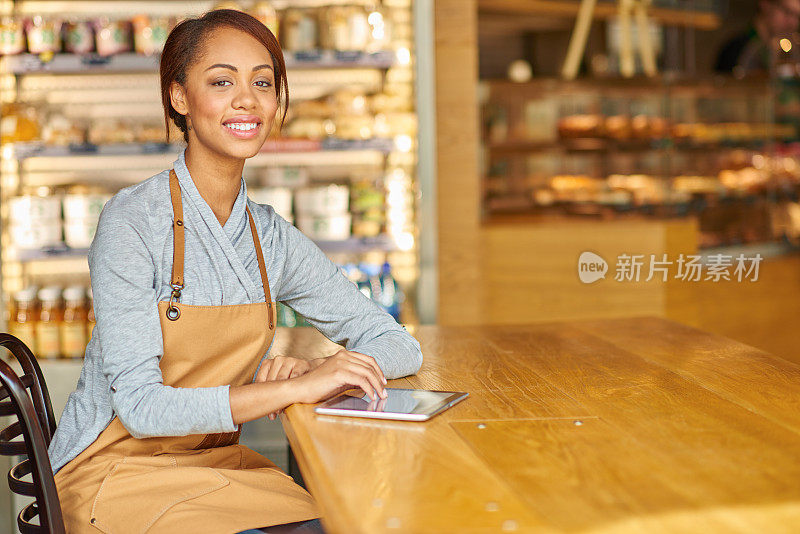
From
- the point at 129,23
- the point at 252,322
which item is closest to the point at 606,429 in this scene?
the point at 252,322

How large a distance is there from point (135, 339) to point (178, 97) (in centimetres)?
56

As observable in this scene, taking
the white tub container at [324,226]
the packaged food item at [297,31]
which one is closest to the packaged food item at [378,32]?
the packaged food item at [297,31]

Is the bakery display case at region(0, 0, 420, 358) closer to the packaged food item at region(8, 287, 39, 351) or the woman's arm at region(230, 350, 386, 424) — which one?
the packaged food item at region(8, 287, 39, 351)

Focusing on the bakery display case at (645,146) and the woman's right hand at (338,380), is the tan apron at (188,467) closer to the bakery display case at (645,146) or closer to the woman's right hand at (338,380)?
the woman's right hand at (338,380)

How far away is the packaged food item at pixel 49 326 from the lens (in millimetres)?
3607

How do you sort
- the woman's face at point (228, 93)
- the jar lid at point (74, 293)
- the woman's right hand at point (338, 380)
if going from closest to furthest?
the woman's right hand at point (338, 380) < the woman's face at point (228, 93) < the jar lid at point (74, 293)

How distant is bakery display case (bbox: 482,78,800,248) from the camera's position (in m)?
5.47

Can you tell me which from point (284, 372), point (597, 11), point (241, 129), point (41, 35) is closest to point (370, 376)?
point (284, 372)

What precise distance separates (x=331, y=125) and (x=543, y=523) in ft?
9.63

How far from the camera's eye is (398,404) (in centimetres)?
151

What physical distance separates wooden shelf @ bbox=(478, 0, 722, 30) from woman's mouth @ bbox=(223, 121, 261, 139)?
4.18 metres

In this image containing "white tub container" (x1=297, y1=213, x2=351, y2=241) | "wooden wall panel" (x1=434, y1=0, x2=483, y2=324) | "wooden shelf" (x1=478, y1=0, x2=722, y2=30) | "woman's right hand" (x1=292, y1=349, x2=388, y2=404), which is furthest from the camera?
"wooden shelf" (x1=478, y1=0, x2=722, y2=30)

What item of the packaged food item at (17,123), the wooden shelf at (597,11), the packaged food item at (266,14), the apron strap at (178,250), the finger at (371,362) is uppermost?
the wooden shelf at (597,11)

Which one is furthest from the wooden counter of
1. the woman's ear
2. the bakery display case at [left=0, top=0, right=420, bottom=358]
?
the bakery display case at [left=0, top=0, right=420, bottom=358]
